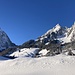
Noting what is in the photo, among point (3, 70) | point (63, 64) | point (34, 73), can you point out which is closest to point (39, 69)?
point (34, 73)

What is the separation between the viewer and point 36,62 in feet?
95.7

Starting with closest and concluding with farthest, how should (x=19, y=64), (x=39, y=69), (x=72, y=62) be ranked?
(x=39, y=69) < (x=72, y=62) < (x=19, y=64)

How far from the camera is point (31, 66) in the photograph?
91.1 ft

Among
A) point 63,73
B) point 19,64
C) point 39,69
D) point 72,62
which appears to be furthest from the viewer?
point 19,64

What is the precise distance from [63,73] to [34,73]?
3460 millimetres

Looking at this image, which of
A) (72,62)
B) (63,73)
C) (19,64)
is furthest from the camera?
(19,64)

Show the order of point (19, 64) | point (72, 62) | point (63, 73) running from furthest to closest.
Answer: point (19, 64), point (72, 62), point (63, 73)

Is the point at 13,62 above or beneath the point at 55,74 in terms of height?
above

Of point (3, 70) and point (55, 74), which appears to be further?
point (3, 70)

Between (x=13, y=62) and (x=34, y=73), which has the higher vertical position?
(x=13, y=62)

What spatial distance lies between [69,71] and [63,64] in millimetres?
3042

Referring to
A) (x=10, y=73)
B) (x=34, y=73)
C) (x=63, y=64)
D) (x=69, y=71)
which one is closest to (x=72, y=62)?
(x=63, y=64)

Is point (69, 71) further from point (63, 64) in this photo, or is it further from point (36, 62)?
point (36, 62)

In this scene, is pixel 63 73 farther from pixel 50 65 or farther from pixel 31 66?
pixel 31 66
